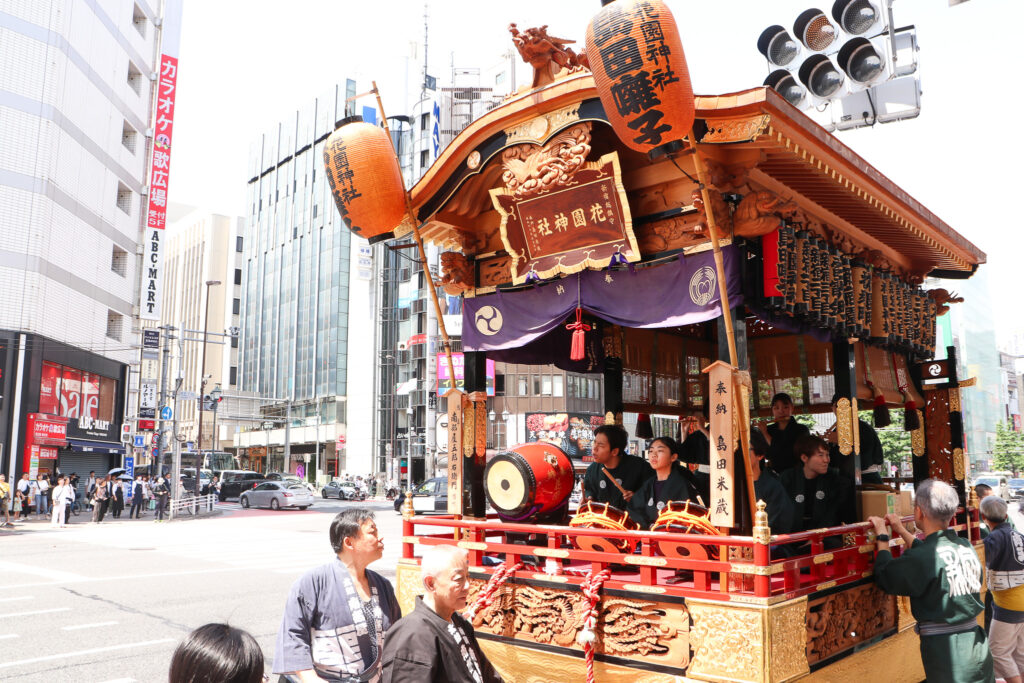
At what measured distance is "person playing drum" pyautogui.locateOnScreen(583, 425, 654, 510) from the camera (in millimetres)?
7691

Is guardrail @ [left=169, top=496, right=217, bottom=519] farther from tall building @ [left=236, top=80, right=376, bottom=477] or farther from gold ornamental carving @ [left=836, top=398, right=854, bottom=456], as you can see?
gold ornamental carving @ [left=836, top=398, right=854, bottom=456]

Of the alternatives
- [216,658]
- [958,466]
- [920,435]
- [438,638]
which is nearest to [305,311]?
[920,435]

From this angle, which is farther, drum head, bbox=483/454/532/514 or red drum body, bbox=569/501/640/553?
drum head, bbox=483/454/532/514

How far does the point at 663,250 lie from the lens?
257 inches

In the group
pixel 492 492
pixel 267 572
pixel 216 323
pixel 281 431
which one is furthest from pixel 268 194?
pixel 492 492

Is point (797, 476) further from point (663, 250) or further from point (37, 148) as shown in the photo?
point (37, 148)

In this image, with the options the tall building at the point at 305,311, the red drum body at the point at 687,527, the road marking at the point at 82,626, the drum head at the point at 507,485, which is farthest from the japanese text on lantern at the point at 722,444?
the tall building at the point at 305,311

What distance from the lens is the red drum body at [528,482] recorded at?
22.1 ft

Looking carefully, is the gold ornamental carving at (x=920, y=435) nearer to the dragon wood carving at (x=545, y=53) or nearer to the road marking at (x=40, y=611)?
the dragon wood carving at (x=545, y=53)

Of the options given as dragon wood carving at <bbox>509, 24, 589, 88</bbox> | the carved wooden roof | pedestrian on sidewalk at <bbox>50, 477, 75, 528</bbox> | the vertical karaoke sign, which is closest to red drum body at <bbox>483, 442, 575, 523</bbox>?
the carved wooden roof

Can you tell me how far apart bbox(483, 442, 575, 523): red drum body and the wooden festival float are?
0.02 metres

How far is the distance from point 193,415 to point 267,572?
7826cm

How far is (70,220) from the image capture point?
31828 millimetres

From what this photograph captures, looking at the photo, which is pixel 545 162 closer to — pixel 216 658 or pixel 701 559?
pixel 701 559
